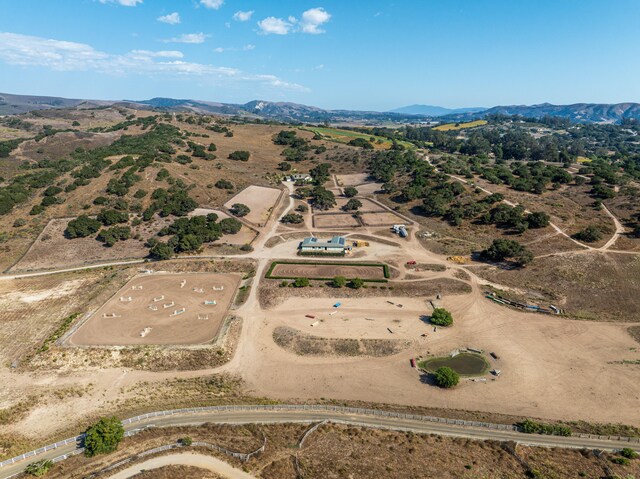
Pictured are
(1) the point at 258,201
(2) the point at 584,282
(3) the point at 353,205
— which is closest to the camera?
(2) the point at 584,282

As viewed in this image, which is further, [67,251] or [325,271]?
[67,251]

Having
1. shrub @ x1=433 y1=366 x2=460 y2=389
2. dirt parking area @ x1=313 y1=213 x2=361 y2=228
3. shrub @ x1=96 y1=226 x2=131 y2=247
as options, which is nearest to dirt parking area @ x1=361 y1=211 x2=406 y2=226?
dirt parking area @ x1=313 y1=213 x2=361 y2=228

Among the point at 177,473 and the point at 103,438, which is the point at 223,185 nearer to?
the point at 103,438

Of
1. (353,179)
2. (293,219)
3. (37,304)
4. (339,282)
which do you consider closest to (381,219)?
(293,219)

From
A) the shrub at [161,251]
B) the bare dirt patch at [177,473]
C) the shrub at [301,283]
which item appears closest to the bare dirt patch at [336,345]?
the shrub at [301,283]

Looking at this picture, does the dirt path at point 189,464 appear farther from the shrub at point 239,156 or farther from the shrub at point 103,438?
the shrub at point 239,156

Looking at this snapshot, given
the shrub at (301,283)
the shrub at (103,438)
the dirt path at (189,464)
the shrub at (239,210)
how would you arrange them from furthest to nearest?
the shrub at (239,210) → the shrub at (301,283) → the shrub at (103,438) → the dirt path at (189,464)
